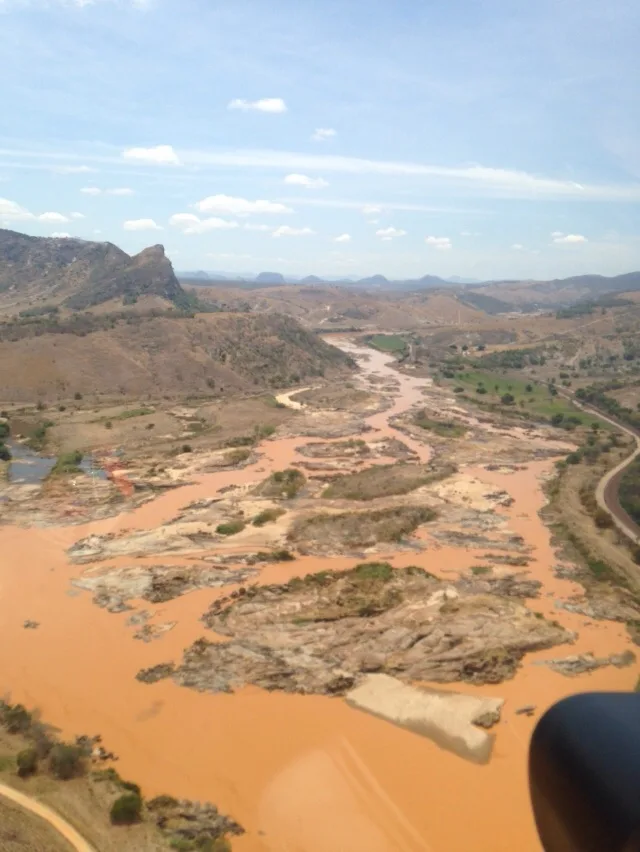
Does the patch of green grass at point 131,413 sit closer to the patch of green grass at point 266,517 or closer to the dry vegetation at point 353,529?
the patch of green grass at point 266,517

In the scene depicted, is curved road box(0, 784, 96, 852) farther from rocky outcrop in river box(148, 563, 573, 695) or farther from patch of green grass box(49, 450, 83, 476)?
patch of green grass box(49, 450, 83, 476)

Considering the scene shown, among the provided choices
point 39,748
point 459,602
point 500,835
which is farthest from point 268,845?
point 459,602

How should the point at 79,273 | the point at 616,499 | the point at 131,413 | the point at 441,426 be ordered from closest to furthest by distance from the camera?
the point at 616,499, the point at 131,413, the point at 441,426, the point at 79,273

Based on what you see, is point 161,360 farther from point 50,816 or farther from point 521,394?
point 50,816

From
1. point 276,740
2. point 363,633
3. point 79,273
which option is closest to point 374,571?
point 363,633

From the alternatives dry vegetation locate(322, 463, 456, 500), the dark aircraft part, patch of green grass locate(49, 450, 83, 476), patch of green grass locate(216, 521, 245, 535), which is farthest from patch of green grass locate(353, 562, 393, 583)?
Result: patch of green grass locate(49, 450, 83, 476)

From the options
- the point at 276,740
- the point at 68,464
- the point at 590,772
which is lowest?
the point at 276,740

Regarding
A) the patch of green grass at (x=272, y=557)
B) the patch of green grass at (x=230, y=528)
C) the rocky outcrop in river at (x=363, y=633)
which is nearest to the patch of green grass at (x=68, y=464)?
the patch of green grass at (x=230, y=528)
